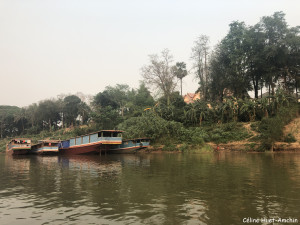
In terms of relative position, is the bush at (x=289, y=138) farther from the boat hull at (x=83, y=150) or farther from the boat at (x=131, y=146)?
the boat hull at (x=83, y=150)

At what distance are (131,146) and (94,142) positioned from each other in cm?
477

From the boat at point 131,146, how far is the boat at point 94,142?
129cm

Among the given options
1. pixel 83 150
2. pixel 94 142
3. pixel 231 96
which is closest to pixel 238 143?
pixel 231 96

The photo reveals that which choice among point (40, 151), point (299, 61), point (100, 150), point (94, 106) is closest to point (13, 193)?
point (100, 150)

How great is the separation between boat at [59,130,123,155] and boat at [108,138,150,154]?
4.22 ft

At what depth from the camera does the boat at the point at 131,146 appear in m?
30.8

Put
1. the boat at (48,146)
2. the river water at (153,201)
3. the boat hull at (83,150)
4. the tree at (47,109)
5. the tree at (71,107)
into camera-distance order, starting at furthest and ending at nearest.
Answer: the tree at (47,109) → the tree at (71,107) → the boat at (48,146) → the boat hull at (83,150) → the river water at (153,201)

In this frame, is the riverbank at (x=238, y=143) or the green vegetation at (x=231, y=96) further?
the green vegetation at (x=231, y=96)

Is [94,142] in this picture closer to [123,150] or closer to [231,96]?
[123,150]

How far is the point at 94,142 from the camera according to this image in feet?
93.8

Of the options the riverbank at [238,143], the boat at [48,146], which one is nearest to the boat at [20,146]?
the boat at [48,146]

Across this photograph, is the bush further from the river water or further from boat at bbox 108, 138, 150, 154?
the river water

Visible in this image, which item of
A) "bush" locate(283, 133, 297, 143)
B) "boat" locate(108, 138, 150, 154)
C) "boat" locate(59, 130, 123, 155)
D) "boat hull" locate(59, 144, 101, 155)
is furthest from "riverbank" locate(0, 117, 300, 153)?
"boat hull" locate(59, 144, 101, 155)

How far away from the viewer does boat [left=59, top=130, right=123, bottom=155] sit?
28131mm
